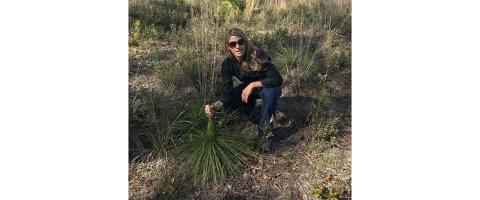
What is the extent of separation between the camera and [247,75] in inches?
107

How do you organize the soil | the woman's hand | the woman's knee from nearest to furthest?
the soil < the woman's hand < the woman's knee

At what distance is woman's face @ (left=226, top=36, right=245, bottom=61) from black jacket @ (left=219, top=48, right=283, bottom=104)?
0.13 m

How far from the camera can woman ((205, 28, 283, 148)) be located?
2.49 m

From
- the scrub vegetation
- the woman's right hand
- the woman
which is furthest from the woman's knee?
the woman's right hand

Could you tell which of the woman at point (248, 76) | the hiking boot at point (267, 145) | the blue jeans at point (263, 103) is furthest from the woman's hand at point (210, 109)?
the hiking boot at point (267, 145)

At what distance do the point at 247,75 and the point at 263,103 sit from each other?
29cm

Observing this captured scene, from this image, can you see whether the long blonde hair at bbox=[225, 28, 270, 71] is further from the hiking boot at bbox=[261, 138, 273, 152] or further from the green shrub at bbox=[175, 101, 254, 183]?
the hiking boot at bbox=[261, 138, 273, 152]

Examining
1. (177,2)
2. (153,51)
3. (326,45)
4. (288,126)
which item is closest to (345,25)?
(326,45)

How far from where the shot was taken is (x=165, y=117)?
2832mm

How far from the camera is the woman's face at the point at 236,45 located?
245 cm

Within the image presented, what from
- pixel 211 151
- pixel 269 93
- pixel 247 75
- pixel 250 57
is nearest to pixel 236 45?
pixel 250 57

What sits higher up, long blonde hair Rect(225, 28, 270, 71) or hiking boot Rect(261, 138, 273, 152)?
long blonde hair Rect(225, 28, 270, 71)

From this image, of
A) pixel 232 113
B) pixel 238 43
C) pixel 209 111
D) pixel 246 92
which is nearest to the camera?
pixel 238 43

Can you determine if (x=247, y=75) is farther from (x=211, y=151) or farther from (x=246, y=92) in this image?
(x=211, y=151)
